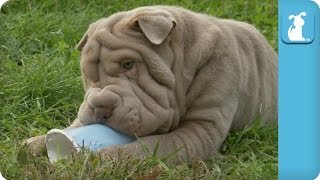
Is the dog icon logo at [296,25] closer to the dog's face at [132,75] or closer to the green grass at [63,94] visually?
the green grass at [63,94]

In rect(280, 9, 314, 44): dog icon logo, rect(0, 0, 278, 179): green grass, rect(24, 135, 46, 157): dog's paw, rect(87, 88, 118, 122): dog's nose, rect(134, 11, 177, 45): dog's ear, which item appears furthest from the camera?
rect(24, 135, 46, 157): dog's paw

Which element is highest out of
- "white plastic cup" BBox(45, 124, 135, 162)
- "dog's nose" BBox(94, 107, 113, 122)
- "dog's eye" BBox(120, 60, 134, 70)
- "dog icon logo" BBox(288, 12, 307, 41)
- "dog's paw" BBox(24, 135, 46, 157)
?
"dog icon logo" BBox(288, 12, 307, 41)

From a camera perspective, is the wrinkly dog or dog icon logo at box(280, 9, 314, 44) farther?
the wrinkly dog

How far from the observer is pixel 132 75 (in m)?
3.90

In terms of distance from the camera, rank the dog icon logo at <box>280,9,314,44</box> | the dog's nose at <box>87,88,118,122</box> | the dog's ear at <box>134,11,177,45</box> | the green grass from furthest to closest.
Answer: the dog's ear at <box>134,11,177,45</box> → the dog's nose at <box>87,88,118,122</box> → the green grass → the dog icon logo at <box>280,9,314,44</box>

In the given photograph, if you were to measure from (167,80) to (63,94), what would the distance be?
2.91 feet

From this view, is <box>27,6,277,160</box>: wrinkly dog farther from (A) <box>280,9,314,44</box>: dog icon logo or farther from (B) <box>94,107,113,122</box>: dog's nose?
(A) <box>280,9,314,44</box>: dog icon logo

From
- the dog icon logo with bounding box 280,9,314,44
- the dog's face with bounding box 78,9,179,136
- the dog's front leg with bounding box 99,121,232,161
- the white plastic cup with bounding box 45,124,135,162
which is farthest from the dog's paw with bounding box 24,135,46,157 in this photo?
the dog icon logo with bounding box 280,9,314,44

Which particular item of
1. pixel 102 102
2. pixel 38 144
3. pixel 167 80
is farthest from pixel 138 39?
pixel 38 144

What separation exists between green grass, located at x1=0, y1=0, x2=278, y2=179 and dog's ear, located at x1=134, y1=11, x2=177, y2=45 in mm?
492

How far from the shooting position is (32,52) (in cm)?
522

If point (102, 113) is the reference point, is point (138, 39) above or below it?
above

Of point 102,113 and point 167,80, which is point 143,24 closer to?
point 167,80

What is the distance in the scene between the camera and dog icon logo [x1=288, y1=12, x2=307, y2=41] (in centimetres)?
331
